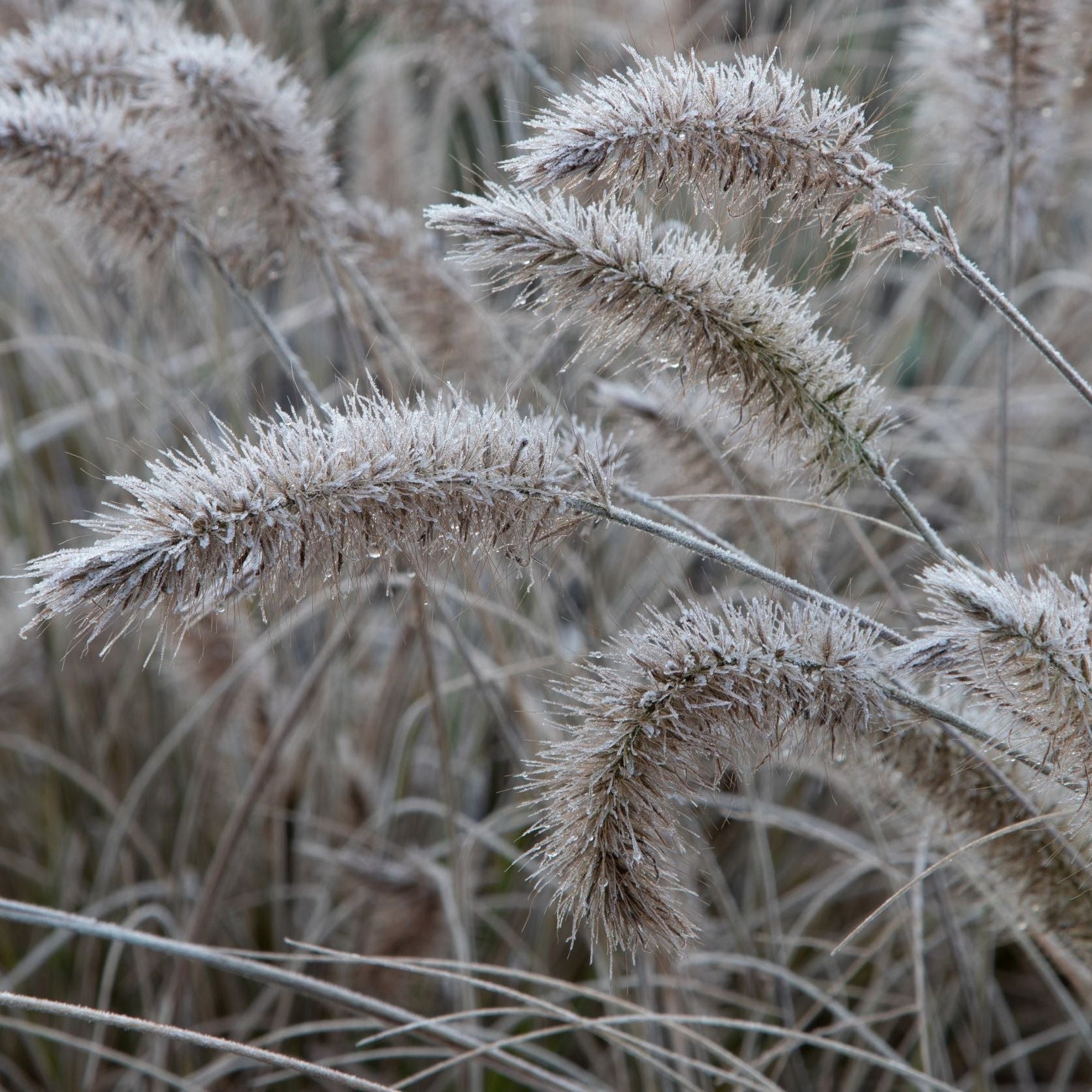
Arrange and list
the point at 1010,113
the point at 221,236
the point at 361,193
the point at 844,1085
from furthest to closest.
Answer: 1. the point at 361,193
2. the point at 844,1085
3. the point at 1010,113
4. the point at 221,236

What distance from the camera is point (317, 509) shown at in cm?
70

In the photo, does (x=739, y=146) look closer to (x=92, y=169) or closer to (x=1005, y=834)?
(x=1005, y=834)

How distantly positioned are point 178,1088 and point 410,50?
74.9 inches

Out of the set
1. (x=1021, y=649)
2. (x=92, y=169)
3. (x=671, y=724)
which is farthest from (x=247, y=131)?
(x=1021, y=649)

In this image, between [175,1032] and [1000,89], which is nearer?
[175,1032]

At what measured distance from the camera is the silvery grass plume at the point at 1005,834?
0.93m

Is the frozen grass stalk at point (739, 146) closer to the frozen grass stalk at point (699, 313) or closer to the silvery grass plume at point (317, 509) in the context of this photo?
the frozen grass stalk at point (699, 313)

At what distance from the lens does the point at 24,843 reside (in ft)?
6.23

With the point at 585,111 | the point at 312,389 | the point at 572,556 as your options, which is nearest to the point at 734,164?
the point at 585,111

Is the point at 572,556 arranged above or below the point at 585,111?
below

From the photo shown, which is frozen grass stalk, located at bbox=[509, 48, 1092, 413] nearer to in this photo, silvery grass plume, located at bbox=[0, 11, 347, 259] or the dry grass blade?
silvery grass plume, located at bbox=[0, 11, 347, 259]

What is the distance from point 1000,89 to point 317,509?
117 cm

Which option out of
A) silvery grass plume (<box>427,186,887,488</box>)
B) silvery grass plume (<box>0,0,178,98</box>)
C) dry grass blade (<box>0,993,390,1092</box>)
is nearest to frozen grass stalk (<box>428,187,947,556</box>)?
silvery grass plume (<box>427,186,887,488</box>)

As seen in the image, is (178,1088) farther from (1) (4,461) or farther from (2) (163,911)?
(1) (4,461)
